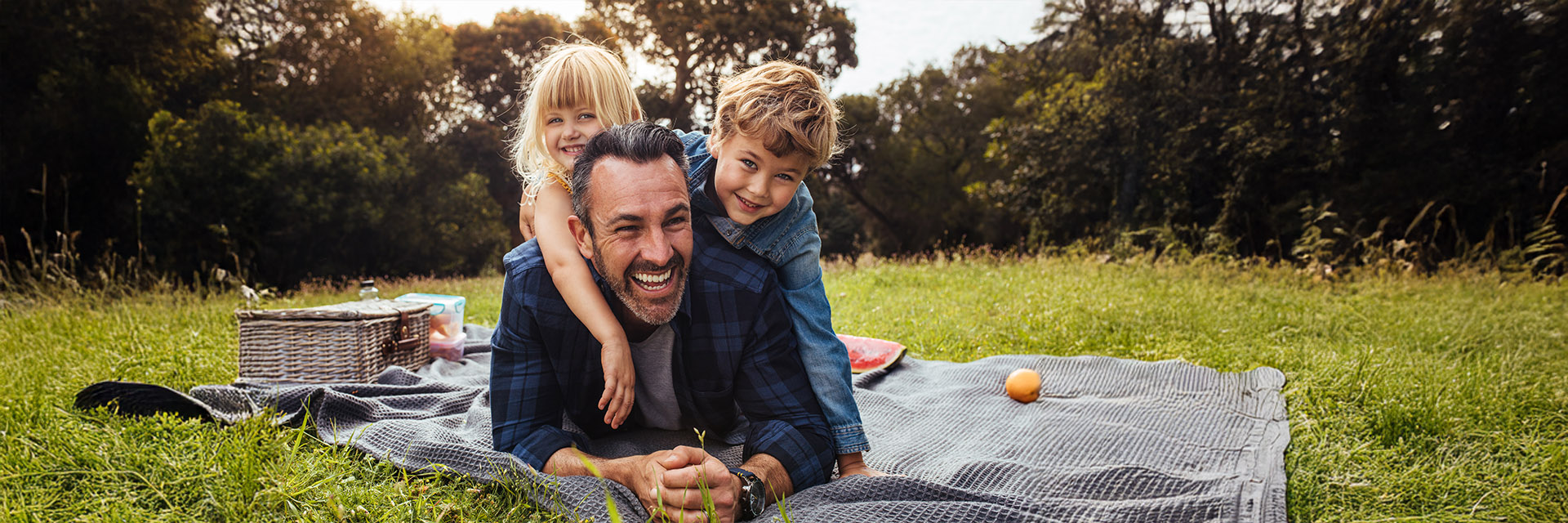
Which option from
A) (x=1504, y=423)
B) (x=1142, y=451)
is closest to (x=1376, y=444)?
(x=1504, y=423)

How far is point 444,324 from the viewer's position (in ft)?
15.0

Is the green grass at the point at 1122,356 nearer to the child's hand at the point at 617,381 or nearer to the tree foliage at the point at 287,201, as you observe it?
the child's hand at the point at 617,381

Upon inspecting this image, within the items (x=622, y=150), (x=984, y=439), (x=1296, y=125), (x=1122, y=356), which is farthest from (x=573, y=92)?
(x=1296, y=125)

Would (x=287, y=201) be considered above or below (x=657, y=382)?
below

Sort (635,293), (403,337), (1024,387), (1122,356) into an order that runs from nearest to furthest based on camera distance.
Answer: (635,293) < (1024,387) < (403,337) < (1122,356)

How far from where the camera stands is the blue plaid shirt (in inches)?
80.3

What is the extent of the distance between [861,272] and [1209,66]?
30.4 feet

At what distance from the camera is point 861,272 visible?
8742 millimetres

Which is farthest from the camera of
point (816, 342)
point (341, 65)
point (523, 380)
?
point (341, 65)

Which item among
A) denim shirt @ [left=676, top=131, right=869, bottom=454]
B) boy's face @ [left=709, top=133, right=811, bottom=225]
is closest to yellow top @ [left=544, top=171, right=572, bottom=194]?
denim shirt @ [left=676, top=131, right=869, bottom=454]

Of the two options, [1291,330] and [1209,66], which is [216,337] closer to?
[1291,330]

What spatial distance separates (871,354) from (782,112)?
98.0 inches

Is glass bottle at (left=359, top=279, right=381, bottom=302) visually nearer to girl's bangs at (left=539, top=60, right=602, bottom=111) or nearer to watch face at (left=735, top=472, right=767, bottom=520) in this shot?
girl's bangs at (left=539, top=60, right=602, bottom=111)

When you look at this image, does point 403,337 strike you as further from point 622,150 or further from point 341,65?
point 341,65
